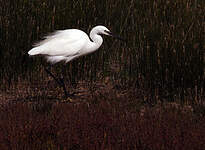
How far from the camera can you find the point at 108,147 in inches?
148

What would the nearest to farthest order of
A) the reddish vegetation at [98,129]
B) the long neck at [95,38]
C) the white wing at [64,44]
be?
the reddish vegetation at [98,129] < the white wing at [64,44] < the long neck at [95,38]

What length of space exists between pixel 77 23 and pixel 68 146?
9.71ft

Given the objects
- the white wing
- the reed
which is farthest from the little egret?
the reed

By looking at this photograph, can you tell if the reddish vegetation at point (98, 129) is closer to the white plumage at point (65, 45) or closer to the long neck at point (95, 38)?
the white plumage at point (65, 45)

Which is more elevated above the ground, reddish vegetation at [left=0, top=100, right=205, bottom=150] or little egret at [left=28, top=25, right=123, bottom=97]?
little egret at [left=28, top=25, right=123, bottom=97]

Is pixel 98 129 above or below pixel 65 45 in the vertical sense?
below

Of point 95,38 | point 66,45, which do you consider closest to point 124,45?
point 95,38

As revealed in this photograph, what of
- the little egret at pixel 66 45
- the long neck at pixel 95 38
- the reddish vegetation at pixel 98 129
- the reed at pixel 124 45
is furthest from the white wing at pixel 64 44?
the reddish vegetation at pixel 98 129

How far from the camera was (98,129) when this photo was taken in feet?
13.6

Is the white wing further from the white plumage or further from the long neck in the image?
the long neck

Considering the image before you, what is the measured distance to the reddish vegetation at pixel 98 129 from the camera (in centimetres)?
380

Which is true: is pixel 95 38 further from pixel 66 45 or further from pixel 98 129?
pixel 98 129

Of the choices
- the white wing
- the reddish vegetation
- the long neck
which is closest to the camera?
the reddish vegetation

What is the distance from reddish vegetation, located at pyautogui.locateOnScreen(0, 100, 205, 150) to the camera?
3.80 meters
